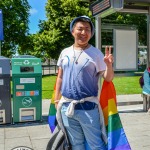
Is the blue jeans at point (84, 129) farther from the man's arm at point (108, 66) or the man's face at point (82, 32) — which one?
the man's face at point (82, 32)

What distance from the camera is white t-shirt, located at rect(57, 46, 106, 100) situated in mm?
2529

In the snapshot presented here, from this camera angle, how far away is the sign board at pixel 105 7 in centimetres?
609

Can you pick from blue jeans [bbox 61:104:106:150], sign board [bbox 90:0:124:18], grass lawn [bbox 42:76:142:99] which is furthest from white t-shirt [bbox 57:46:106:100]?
grass lawn [bbox 42:76:142:99]

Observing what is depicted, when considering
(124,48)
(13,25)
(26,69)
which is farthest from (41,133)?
(13,25)

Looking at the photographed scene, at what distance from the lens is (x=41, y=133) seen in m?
5.36

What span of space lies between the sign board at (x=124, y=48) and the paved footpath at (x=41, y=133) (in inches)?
57.5

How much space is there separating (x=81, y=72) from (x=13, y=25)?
25.7 m

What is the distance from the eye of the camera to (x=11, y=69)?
588 cm

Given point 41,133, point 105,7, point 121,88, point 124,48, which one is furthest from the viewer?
point 121,88

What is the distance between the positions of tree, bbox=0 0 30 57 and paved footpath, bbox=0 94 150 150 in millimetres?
21569

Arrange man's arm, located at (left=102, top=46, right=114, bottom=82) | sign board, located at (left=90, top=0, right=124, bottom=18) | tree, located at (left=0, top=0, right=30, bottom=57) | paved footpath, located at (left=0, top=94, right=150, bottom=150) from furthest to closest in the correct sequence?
tree, located at (left=0, top=0, right=30, bottom=57) < sign board, located at (left=90, top=0, right=124, bottom=18) < paved footpath, located at (left=0, top=94, right=150, bottom=150) < man's arm, located at (left=102, top=46, right=114, bottom=82)

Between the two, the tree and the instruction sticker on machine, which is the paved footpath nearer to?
the instruction sticker on machine

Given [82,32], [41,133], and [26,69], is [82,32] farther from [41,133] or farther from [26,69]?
[26,69]

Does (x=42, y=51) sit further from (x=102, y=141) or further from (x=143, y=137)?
(x=102, y=141)
